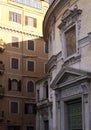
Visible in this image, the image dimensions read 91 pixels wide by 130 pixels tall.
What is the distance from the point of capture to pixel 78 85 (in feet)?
67.7

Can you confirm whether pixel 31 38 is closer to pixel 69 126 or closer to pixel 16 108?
pixel 16 108

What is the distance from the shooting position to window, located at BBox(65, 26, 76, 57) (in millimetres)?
21747

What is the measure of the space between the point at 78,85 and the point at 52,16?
6.48 meters

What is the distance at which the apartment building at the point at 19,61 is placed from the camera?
44.8m

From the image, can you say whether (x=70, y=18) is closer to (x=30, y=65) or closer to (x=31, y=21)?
(x=30, y=65)

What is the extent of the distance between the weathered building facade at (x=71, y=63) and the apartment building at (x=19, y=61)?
20160mm

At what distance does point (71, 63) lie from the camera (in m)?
21.6

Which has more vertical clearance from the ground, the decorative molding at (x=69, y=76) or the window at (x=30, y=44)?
the window at (x=30, y=44)

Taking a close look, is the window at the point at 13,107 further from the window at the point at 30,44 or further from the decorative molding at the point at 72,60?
the decorative molding at the point at 72,60

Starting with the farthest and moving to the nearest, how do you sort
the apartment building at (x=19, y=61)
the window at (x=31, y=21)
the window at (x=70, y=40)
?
1. the window at (x=31, y=21)
2. the apartment building at (x=19, y=61)
3. the window at (x=70, y=40)

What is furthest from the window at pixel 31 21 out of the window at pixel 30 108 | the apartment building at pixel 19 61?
the window at pixel 30 108

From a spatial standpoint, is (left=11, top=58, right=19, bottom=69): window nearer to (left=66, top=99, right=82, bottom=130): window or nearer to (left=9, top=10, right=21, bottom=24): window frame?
(left=9, top=10, right=21, bottom=24): window frame

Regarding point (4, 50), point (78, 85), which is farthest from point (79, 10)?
point (4, 50)

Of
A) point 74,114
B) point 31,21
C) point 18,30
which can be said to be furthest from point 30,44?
point 74,114
